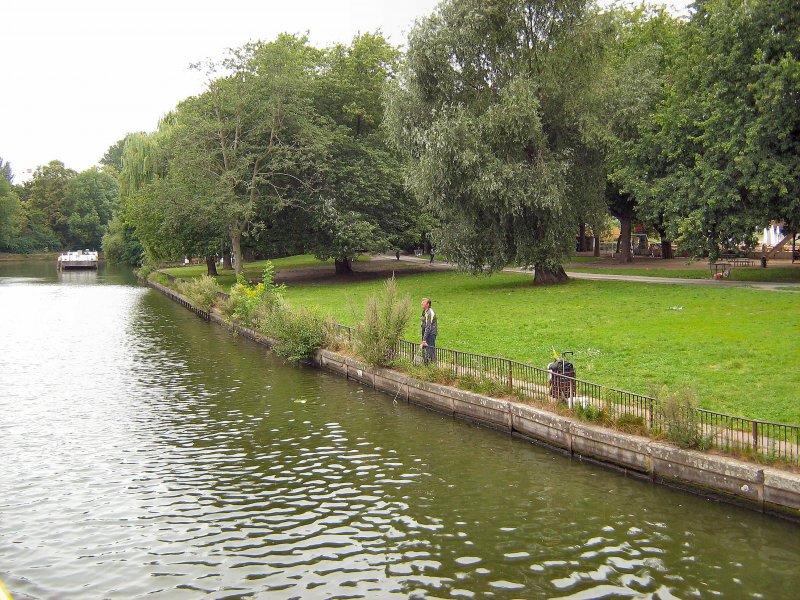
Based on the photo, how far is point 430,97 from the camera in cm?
3294

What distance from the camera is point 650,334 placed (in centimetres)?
2045

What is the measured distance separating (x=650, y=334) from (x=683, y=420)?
926 cm

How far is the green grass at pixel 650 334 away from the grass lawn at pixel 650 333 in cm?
3

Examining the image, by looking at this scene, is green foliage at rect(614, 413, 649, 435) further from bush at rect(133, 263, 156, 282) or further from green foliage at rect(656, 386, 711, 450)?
bush at rect(133, 263, 156, 282)

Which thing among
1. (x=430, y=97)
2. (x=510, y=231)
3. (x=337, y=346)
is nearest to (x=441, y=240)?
(x=510, y=231)

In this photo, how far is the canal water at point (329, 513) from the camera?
8.88 metres

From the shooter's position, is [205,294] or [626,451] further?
[205,294]

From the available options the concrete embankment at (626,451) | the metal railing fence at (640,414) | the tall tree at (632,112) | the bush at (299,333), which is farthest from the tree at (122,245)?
the metal railing fence at (640,414)

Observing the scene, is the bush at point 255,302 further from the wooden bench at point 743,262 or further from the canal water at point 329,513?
the wooden bench at point 743,262

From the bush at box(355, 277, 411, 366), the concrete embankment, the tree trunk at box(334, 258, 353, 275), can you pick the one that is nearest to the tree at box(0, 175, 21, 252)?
the tree trunk at box(334, 258, 353, 275)

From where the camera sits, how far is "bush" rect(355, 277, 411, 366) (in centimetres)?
1900

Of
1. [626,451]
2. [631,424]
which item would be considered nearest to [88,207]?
[631,424]

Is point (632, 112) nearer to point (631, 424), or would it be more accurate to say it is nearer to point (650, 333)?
point (650, 333)

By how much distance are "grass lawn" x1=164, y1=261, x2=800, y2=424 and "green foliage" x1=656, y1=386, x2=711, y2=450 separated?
844 mm
